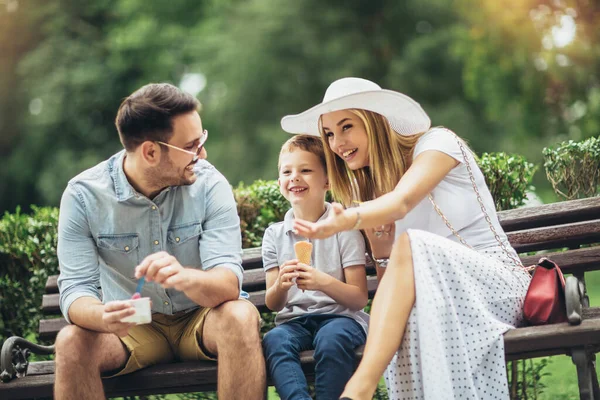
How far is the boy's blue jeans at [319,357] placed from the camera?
341 cm

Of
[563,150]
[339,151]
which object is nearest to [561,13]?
[563,150]

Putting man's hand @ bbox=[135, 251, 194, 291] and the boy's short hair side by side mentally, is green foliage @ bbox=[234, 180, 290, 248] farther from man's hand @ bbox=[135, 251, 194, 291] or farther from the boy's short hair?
man's hand @ bbox=[135, 251, 194, 291]

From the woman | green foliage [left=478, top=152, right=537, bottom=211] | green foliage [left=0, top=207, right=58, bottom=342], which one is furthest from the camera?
green foliage [left=0, top=207, right=58, bottom=342]

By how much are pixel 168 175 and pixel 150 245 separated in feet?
1.02

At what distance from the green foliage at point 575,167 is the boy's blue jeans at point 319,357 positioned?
172 cm

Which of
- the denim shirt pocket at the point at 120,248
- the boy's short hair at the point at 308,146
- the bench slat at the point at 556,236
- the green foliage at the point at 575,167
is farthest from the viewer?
the green foliage at the point at 575,167

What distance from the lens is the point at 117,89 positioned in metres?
21.6

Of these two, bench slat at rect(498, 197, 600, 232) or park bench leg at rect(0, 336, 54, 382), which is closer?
park bench leg at rect(0, 336, 54, 382)

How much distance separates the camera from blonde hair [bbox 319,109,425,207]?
3764 millimetres

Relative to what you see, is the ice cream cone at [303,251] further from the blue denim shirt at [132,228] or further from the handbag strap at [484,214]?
the handbag strap at [484,214]

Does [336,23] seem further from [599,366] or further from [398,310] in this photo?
[398,310]

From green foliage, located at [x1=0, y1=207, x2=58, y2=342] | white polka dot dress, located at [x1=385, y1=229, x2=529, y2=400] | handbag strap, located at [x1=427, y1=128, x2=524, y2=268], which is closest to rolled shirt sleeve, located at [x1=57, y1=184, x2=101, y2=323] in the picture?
white polka dot dress, located at [x1=385, y1=229, x2=529, y2=400]

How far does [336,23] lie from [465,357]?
16448mm

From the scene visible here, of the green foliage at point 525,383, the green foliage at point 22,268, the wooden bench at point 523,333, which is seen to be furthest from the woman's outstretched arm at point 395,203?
the green foliage at point 22,268
